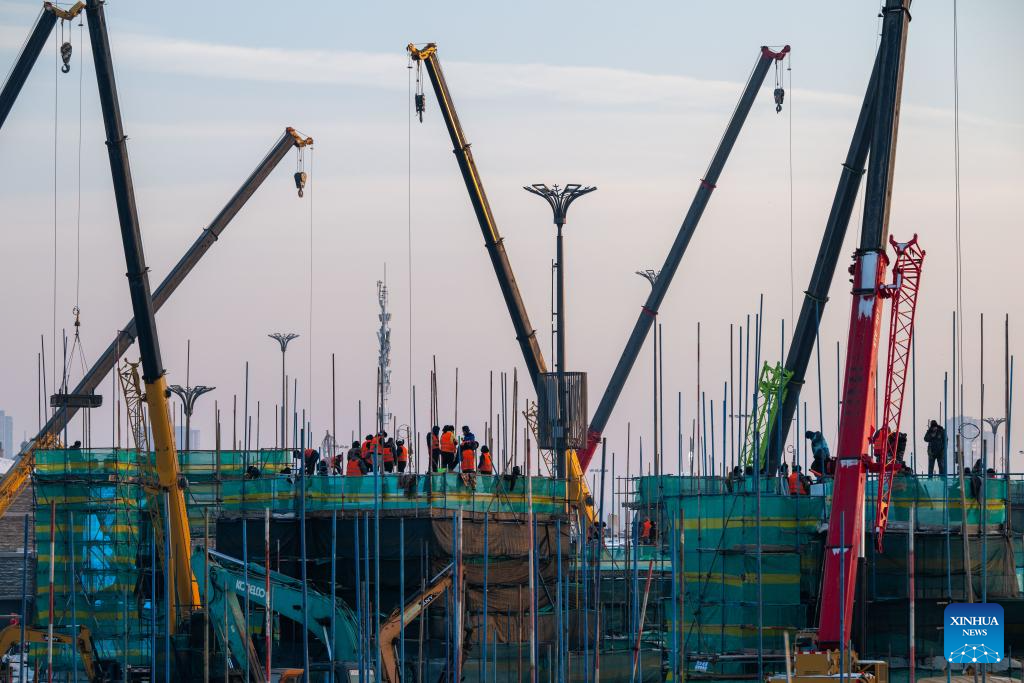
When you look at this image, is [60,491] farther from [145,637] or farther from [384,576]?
[384,576]

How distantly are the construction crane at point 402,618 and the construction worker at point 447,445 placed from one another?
3.66 m

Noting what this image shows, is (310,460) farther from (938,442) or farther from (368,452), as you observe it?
(938,442)

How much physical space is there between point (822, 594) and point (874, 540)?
3244 mm

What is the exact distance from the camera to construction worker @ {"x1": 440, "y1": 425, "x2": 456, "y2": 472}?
1420 inches

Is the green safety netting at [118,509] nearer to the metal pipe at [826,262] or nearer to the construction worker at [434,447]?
the construction worker at [434,447]

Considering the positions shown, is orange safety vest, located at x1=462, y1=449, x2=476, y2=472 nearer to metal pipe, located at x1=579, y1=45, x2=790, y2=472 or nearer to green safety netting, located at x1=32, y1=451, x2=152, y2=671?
green safety netting, located at x1=32, y1=451, x2=152, y2=671

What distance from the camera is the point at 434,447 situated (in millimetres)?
36125

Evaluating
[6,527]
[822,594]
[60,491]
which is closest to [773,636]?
[822,594]

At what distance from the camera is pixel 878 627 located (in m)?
30.7

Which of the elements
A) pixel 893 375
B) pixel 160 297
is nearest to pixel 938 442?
pixel 893 375

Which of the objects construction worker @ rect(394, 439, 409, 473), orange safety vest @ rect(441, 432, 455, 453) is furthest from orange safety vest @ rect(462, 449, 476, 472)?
construction worker @ rect(394, 439, 409, 473)

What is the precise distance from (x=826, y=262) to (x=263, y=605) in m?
14.9

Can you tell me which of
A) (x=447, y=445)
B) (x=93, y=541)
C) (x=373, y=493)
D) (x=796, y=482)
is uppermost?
(x=447, y=445)

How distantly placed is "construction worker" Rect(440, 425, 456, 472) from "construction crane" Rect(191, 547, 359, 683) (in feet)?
17.2
